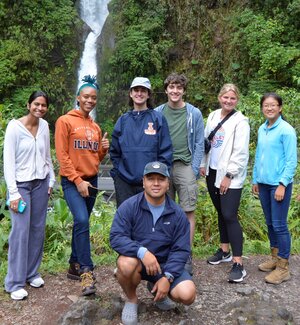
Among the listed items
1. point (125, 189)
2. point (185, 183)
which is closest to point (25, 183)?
point (125, 189)

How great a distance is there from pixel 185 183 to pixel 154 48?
13.3 metres

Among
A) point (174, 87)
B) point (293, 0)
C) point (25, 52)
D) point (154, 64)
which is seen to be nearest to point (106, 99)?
point (154, 64)

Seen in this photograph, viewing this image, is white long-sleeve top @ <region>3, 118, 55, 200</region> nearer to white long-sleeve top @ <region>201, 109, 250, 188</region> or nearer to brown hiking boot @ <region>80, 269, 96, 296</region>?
brown hiking boot @ <region>80, 269, 96, 296</region>

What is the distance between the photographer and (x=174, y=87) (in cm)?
387

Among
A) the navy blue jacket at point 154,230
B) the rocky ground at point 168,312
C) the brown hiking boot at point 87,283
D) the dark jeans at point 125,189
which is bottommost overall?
the rocky ground at point 168,312

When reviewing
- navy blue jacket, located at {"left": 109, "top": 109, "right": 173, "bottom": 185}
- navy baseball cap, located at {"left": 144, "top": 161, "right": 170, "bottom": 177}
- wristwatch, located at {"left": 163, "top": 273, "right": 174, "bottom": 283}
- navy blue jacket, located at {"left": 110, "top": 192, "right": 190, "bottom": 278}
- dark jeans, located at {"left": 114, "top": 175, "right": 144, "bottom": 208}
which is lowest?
wristwatch, located at {"left": 163, "top": 273, "right": 174, "bottom": 283}

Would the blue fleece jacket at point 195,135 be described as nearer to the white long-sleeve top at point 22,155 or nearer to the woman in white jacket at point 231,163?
the woman in white jacket at point 231,163

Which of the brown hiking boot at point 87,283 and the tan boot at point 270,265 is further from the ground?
the brown hiking boot at point 87,283

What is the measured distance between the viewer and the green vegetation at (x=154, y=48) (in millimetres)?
14180

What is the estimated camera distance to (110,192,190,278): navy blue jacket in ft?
10.4

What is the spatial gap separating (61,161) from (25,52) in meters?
13.9

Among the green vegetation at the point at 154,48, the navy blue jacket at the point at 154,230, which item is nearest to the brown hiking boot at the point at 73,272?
the navy blue jacket at the point at 154,230

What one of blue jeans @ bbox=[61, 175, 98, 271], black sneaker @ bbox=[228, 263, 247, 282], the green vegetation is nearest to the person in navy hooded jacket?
blue jeans @ bbox=[61, 175, 98, 271]

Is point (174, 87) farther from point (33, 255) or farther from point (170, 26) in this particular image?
point (170, 26)
